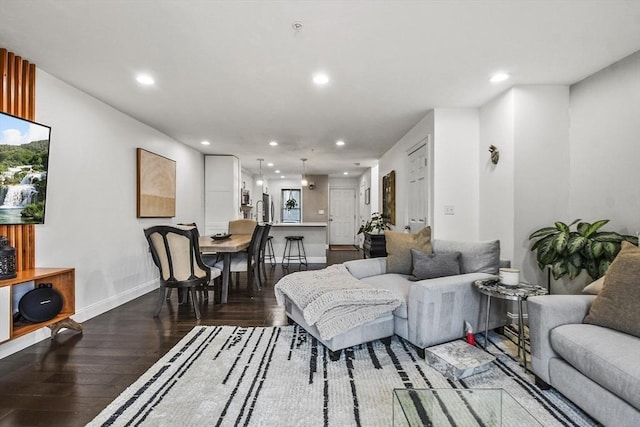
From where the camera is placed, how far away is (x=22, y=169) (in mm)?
2537

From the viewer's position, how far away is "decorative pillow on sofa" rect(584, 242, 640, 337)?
1.66 metres

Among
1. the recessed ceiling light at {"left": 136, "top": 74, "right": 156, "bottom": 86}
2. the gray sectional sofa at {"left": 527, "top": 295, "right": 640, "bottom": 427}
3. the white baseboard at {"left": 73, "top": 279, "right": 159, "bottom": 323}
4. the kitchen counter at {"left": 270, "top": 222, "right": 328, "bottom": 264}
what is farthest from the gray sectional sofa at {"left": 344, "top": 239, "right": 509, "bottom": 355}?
the kitchen counter at {"left": 270, "top": 222, "right": 328, "bottom": 264}

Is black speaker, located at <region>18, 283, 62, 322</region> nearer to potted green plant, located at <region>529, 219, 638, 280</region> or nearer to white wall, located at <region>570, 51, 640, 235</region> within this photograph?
potted green plant, located at <region>529, 219, 638, 280</region>

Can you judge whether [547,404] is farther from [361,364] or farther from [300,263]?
[300,263]

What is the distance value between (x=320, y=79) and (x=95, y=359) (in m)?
2.96

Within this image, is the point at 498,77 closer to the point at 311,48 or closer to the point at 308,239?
the point at 311,48

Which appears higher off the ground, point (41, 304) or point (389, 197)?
point (389, 197)

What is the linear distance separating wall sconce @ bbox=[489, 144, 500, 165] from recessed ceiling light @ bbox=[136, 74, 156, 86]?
3.53 meters

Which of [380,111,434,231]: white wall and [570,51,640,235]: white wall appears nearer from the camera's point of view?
[570,51,640,235]: white wall

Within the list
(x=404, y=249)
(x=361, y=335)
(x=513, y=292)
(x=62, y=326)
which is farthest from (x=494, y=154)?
(x=62, y=326)

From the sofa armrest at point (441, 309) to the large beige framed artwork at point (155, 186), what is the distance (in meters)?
3.76

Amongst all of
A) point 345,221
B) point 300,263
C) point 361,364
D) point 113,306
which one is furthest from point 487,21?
point 345,221

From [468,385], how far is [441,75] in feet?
8.30

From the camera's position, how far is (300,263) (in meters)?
6.68
